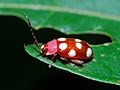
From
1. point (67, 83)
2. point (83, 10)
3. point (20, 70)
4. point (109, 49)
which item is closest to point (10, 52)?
point (20, 70)

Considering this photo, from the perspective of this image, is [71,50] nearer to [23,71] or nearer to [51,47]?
[51,47]

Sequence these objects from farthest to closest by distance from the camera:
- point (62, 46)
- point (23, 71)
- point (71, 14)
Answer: point (23, 71) < point (71, 14) < point (62, 46)

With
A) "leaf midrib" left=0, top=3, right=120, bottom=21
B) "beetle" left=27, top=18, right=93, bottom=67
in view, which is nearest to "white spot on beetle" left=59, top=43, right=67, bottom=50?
"beetle" left=27, top=18, right=93, bottom=67

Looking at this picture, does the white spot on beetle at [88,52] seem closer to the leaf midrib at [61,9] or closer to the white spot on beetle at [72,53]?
the white spot on beetle at [72,53]

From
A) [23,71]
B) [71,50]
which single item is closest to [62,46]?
[71,50]

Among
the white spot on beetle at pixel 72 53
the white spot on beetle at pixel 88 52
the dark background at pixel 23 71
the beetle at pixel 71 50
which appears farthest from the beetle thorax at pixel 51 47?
the dark background at pixel 23 71

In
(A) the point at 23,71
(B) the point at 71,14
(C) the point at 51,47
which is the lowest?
(A) the point at 23,71

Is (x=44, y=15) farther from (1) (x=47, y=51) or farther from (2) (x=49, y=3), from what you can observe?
(1) (x=47, y=51)

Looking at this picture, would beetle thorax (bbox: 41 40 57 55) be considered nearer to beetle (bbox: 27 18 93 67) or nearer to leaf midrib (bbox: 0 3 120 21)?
beetle (bbox: 27 18 93 67)

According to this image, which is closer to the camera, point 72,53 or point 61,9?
point 72,53
